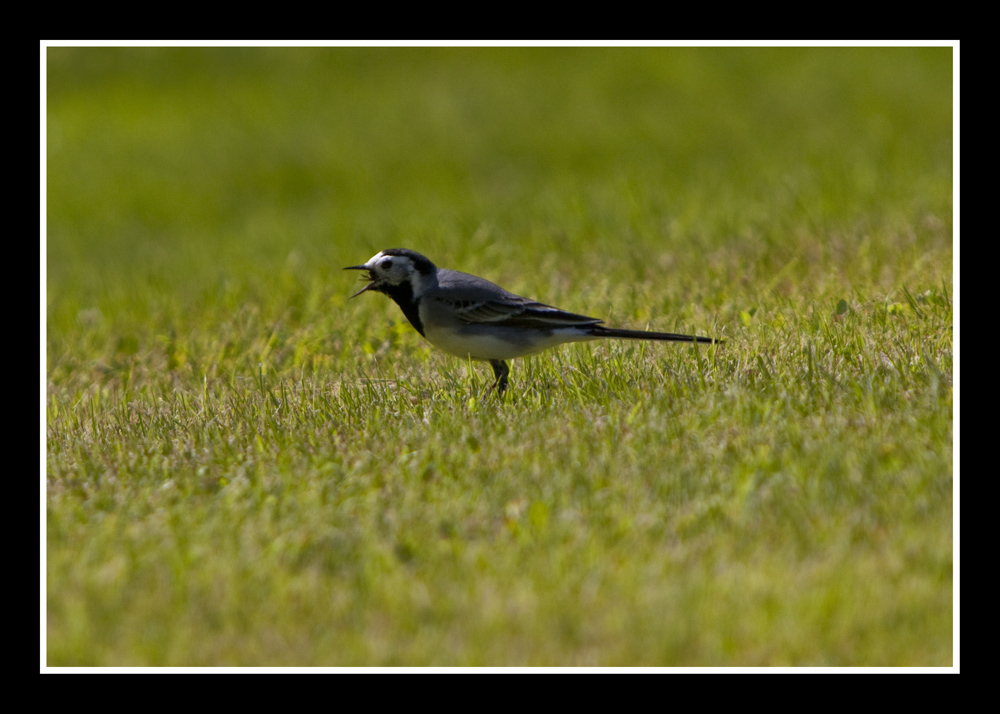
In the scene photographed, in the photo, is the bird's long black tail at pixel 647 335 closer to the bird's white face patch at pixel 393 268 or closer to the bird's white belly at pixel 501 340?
the bird's white belly at pixel 501 340

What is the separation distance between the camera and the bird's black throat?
7.97 m

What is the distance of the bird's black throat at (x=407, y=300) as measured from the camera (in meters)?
7.97

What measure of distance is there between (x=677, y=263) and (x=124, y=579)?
7337mm

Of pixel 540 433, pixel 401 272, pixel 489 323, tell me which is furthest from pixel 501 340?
pixel 540 433

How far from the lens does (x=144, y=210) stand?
18422mm

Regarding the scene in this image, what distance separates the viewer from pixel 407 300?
26.5 ft

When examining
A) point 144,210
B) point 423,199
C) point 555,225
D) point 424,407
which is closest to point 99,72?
point 144,210

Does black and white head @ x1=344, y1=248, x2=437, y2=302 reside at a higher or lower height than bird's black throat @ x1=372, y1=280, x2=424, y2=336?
higher

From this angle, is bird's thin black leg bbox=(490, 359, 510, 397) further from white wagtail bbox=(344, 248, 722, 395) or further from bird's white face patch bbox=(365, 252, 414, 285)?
bird's white face patch bbox=(365, 252, 414, 285)

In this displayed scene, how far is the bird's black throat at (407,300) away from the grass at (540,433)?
45cm

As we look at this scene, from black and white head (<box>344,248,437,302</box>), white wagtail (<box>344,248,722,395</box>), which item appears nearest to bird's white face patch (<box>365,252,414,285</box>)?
black and white head (<box>344,248,437,302</box>)

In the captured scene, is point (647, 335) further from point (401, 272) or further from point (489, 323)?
point (401, 272)

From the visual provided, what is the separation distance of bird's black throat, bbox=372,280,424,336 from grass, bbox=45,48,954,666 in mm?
447

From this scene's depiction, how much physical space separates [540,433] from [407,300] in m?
2.39
